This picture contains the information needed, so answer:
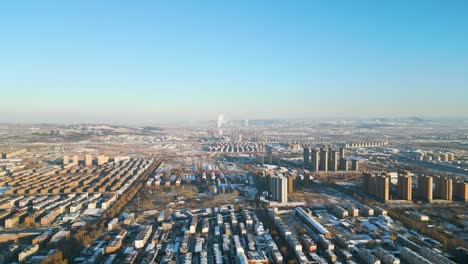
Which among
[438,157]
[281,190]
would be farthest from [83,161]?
[438,157]

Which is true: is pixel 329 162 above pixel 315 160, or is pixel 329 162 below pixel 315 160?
below

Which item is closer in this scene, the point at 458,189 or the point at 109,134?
the point at 458,189

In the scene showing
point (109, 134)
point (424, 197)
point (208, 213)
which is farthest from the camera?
point (109, 134)

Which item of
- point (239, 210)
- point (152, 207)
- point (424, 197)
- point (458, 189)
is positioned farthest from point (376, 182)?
point (152, 207)

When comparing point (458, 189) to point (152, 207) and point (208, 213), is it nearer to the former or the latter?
point (208, 213)

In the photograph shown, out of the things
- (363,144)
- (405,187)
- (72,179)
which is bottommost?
(72,179)

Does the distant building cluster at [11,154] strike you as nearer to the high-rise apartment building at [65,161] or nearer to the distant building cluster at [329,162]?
the high-rise apartment building at [65,161]

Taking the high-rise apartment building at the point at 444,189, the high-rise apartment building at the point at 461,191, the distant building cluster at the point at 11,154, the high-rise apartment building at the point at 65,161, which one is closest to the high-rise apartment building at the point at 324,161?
the high-rise apartment building at the point at 444,189

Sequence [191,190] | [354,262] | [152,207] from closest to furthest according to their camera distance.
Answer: [354,262] → [152,207] → [191,190]

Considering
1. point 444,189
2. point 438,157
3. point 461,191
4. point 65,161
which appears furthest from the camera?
point 438,157

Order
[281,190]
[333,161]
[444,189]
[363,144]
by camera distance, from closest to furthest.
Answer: [281,190], [444,189], [333,161], [363,144]

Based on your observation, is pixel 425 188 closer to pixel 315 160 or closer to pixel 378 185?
pixel 378 185
